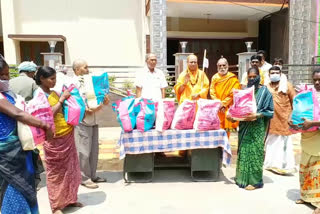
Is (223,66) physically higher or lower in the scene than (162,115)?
higher

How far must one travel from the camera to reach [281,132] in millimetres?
4242

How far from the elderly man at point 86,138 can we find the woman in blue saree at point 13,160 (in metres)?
1.30

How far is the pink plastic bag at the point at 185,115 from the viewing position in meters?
3.78

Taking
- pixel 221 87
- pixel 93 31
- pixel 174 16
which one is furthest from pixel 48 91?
pixel 174 16

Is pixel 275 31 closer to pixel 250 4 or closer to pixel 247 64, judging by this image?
pixel 250 4

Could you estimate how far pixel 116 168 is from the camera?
474 centimetres

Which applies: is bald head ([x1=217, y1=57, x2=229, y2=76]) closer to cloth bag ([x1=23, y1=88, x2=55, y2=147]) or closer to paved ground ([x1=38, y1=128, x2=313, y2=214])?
paved ground ([x1=38, y1=128, x2=313, y2=214])

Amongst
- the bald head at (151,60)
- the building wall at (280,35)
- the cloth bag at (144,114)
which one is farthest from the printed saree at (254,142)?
the building wall at (280,35)

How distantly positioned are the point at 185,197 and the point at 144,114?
1.15 m

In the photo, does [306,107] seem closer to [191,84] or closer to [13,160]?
[191,84]

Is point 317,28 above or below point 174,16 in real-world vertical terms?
below

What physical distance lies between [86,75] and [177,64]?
5832mm

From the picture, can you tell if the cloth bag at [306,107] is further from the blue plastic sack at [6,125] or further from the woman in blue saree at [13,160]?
the blue plastic sack at [6,125]

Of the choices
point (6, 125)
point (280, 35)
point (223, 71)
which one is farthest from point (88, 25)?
point (6, 125)
